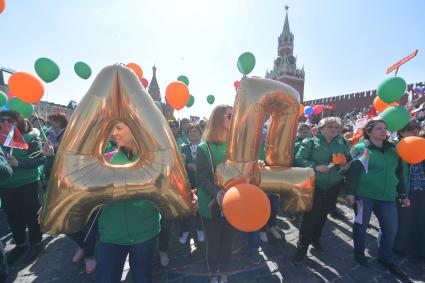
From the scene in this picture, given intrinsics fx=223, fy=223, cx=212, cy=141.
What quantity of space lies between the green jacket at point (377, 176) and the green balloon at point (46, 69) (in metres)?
4.38

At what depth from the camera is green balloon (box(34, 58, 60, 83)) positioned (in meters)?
3.27

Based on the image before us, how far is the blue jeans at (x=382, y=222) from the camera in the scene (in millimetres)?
2742

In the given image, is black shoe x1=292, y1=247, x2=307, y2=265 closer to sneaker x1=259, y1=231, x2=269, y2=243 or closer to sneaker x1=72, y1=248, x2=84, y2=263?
sneaker x1=259, y1=231, x2=269, y2=243

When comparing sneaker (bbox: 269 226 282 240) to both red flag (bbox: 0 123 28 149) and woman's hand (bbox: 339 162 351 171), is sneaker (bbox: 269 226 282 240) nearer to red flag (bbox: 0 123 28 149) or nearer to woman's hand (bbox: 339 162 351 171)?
woman's hand (bbox: 339 162 351 171)

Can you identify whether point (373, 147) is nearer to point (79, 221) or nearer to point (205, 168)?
point (205, 168)

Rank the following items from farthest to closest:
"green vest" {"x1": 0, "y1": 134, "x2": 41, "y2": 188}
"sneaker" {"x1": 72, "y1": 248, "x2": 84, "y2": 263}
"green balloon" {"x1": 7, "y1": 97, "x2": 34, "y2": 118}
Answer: "green balloon" {"x1": 7, "y1": 97, "x2": 34, "y2": 118} < "sneaker" {"x1": 72, "y1": 248, "x2": 84, "y2": 263} < "green vest" {"x1": 0, "y1": 134, "x2": 41, "y2": 188}

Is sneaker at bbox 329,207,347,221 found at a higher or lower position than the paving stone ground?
higher

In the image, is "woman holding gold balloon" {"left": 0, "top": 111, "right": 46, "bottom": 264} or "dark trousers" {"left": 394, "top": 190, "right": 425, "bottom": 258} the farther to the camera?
"dark trousers" {"left": 394, "top": 190, "right": 425, "bottom": 258}

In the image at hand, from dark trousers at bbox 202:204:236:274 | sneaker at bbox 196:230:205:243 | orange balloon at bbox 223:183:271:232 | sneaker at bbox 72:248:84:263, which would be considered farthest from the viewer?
sneaker at bbox 196:230:205:243

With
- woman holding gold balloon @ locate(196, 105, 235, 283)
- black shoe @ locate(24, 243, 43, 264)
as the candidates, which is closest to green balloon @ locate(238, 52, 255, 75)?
woman holding gold balloon @ locate(196, 105, 235, 283)

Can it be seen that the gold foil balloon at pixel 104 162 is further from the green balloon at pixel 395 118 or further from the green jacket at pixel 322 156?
the green balloon at pixel 395 118

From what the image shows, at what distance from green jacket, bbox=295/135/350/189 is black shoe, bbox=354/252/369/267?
986mm

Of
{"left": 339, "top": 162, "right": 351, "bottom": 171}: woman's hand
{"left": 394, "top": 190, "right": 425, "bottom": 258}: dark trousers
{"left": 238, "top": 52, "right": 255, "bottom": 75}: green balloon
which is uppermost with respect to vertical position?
{"left": 238, "top": 52, "right": 255, "bottom": 75}: green balloon

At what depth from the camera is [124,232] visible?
1633 mm
